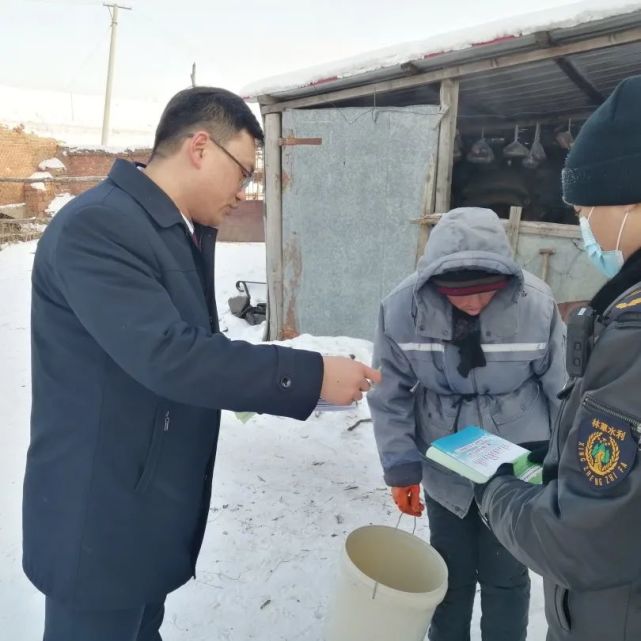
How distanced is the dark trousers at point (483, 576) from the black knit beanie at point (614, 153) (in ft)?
4.41

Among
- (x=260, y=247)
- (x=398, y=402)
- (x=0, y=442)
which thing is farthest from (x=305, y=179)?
(x=260, y=247)

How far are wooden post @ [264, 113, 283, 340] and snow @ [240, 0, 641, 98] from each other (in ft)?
1.36

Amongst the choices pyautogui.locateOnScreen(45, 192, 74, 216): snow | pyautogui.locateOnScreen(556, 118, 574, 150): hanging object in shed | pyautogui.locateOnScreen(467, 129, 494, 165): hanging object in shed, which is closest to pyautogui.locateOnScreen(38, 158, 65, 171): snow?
pyautogui.locateOnScreen(45, 192, 74, 216): snow

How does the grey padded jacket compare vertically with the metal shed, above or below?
below

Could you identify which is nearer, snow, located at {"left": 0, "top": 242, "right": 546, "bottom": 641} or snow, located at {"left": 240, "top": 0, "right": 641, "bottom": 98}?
snow, located at {"left": 0, "top": 242, "right": 546, "bottom": 641}

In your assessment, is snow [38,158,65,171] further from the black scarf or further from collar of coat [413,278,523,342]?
the black scarf

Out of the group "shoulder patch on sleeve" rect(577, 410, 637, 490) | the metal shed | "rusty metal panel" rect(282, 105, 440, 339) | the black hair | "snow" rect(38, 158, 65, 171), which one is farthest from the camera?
"snow" rect(38, 158, 65, 171)

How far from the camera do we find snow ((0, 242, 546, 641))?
256 cm

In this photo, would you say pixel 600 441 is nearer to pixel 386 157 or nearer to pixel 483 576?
pixel 483 576

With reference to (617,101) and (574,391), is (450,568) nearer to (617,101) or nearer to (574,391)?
(574,391)

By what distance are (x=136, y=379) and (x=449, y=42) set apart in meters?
4.36

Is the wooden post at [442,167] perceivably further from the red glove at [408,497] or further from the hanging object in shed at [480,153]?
the red glove at [408,497]

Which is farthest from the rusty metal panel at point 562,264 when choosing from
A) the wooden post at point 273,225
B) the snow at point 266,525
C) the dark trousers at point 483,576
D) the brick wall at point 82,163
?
the brick wall at point 82,163

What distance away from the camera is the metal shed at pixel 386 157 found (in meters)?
4.80
